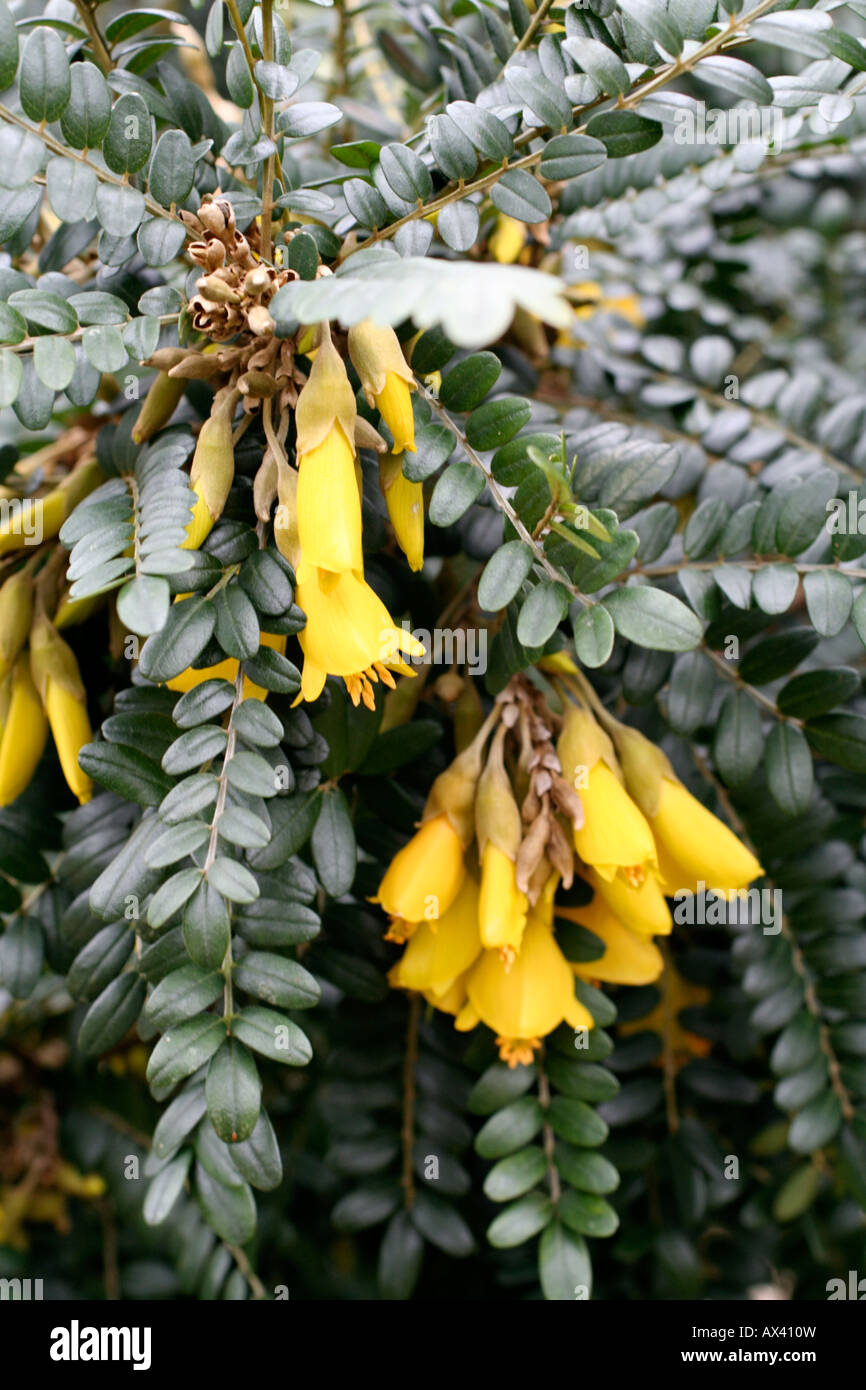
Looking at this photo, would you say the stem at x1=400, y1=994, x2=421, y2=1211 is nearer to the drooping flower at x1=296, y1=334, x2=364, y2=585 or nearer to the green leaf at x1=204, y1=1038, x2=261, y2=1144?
the green leaf at x1=204, y1=1038, x2=261, y2=1144

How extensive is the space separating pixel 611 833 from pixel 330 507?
0.89 feet

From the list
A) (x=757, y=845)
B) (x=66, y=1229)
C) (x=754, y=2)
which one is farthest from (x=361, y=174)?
(x=66, y=1229)

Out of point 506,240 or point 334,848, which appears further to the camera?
point 506,240

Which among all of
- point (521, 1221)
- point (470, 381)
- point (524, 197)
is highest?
point (524, 197)

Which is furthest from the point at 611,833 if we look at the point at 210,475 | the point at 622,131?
the point at 622,131

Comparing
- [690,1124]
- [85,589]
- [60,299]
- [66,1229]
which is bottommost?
[66,1229]

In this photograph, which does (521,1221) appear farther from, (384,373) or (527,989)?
(384,373)

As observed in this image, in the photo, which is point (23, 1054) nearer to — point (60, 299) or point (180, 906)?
point (180, 906)

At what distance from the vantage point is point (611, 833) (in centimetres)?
66

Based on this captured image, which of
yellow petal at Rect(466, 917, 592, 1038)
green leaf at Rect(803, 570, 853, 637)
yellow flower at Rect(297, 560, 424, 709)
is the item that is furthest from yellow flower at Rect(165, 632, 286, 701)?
green leaf at Rect(803, 570, 853, 637)

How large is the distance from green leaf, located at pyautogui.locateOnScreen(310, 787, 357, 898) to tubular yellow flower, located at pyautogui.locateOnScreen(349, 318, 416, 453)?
241mm

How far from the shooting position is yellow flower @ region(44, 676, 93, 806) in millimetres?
677

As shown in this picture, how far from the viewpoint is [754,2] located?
0.63 m

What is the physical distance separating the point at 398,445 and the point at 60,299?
0.22m
